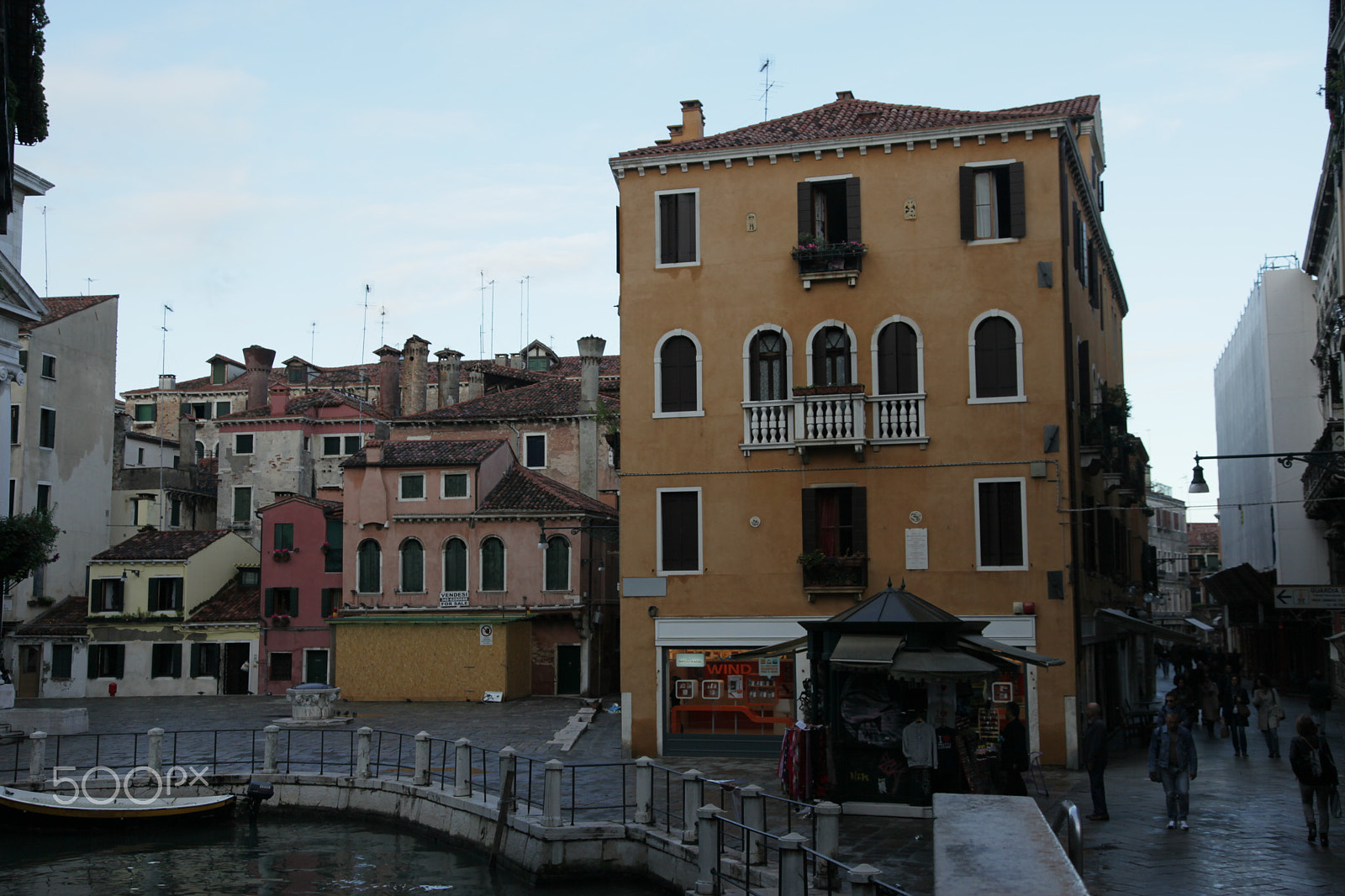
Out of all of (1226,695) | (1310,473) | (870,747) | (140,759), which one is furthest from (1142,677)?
(140,759)

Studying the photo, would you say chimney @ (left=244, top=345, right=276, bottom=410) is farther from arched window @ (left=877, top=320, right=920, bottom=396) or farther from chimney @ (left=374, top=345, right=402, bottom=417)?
arched window @ (left=877, top=320, right=920, bottom=396)

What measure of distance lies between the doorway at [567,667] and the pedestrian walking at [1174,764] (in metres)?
24.8

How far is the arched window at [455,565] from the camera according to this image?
124 ft

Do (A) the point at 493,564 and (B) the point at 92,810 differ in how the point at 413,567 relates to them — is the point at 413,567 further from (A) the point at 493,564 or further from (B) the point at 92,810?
(B) the point at 92,810

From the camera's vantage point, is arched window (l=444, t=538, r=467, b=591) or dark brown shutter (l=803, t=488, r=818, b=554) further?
arched window (l=444, t=538, r=467, b=591)

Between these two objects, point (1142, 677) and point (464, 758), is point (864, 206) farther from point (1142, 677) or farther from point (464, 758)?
point (1142, 677)

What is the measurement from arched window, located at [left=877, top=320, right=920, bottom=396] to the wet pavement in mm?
6808

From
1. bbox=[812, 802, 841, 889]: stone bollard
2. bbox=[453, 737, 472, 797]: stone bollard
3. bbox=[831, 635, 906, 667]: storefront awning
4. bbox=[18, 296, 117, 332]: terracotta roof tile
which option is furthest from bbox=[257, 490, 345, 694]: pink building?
bbox=[812, 802, 841, 889]: stone bollard

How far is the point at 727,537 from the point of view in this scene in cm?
2214

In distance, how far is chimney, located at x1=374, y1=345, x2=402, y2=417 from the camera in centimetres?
5481

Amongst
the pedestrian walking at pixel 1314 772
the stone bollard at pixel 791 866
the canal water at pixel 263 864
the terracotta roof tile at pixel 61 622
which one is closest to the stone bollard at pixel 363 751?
the canal water at pixel 263 864

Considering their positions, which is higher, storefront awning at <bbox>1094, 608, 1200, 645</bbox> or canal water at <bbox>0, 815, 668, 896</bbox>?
storefront awning at <bbox>1094, 608, 1200, 645</bbox>

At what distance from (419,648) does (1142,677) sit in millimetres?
21003

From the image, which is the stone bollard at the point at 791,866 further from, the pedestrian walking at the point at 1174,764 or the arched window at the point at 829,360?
the arched window at the point at 829,360
